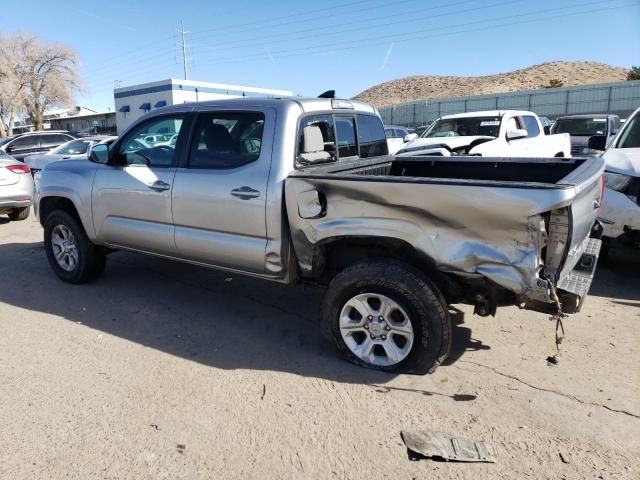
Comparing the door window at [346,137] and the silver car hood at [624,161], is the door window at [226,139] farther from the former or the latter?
the silver car hood at [624,161]

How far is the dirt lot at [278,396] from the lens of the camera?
2645 mm

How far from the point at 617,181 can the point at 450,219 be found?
3.24 meters

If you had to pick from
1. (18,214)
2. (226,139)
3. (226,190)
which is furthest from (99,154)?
(18,214)

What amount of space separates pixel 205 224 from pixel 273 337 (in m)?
1.13

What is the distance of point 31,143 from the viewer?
669 inches

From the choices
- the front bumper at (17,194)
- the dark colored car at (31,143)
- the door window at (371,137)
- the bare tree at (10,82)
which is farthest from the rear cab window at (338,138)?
the bare tree at (10,82)

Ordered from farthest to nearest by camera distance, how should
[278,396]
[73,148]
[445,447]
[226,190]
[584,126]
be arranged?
[584,126]
[73,148]
[226,190]
[278,396]
[445,447]

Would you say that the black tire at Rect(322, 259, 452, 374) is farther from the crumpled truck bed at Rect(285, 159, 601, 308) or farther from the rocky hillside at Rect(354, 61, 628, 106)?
the rocky hillside at Rect(354, 61, 628, 106)

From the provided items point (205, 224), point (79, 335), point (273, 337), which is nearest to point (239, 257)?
point (205, 224)

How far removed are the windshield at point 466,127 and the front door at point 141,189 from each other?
722cm

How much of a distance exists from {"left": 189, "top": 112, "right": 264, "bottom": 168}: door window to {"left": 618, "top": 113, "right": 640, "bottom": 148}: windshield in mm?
4913

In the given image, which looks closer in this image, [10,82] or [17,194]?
[17,194]

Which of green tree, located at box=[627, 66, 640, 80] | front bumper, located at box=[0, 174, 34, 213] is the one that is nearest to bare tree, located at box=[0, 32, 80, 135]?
front bumper, located at box=[0, 174, 34, 213]

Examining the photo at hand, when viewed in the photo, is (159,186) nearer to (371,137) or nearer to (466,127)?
(371,137)
